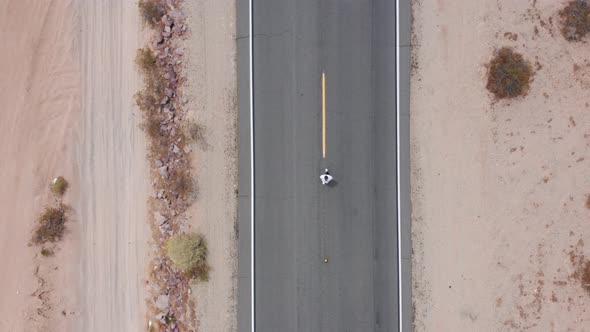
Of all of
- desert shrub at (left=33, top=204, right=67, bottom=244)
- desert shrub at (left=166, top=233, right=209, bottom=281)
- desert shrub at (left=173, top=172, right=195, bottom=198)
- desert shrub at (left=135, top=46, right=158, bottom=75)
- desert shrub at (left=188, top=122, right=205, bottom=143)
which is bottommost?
desert shrub at (left=166, top=233, right=209, bottom=281)

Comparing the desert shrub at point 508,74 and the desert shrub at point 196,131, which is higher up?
the desert shrub at point 508,74

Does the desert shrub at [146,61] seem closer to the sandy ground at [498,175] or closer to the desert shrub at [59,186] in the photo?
the desert shrub at [59,186]

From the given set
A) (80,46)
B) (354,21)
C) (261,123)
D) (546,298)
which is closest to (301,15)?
(354,21)

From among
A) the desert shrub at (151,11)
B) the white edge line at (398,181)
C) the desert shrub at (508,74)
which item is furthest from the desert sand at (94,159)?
the desert shrub at (508,74)

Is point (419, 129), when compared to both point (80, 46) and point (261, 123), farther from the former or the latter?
point (80, 46)

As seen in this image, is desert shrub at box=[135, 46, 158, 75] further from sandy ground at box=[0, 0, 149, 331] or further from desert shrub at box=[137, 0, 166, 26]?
desert shrub at box=[137, 0, 166, 26]

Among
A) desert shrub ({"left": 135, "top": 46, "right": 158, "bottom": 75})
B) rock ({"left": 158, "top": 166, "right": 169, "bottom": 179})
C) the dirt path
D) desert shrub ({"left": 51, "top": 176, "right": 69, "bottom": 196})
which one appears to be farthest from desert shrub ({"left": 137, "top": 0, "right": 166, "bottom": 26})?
desert shrub ({"left": 51, "top": 176, "right": 69, "bottom": 196})
